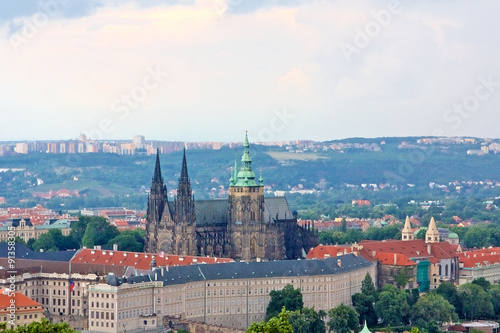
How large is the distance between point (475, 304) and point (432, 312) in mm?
8745

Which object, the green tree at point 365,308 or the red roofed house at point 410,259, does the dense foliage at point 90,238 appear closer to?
the red roofed house at point 410,259

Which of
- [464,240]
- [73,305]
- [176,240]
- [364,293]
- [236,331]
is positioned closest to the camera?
[236,331]

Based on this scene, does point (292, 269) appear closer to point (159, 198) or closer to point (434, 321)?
point (434, 321)

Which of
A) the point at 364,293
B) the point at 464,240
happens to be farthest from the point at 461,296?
the point at 464,240

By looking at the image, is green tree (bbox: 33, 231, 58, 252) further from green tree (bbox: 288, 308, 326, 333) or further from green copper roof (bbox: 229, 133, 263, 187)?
green tree (bbox: 288, 308, 326, 333)

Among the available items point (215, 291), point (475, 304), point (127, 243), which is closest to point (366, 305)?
point (475, 304)

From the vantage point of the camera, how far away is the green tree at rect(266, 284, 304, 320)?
11806cm

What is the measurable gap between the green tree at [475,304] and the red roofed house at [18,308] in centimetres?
4186

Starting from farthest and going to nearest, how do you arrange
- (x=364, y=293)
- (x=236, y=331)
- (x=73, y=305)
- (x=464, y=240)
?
1. (x=464, y=240)
2. (x=364, y=293)
3. (x=73, y=305)
4. (x=236, y=331)

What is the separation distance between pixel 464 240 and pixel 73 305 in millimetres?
83504

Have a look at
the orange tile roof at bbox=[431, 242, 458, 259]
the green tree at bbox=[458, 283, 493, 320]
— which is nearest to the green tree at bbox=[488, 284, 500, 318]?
the green tree at bbox=[458, 283, 493, 320]

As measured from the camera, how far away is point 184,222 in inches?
5664

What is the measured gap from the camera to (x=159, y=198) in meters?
147

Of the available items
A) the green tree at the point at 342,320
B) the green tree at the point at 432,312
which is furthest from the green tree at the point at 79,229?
the green tree at the point at 342,320
